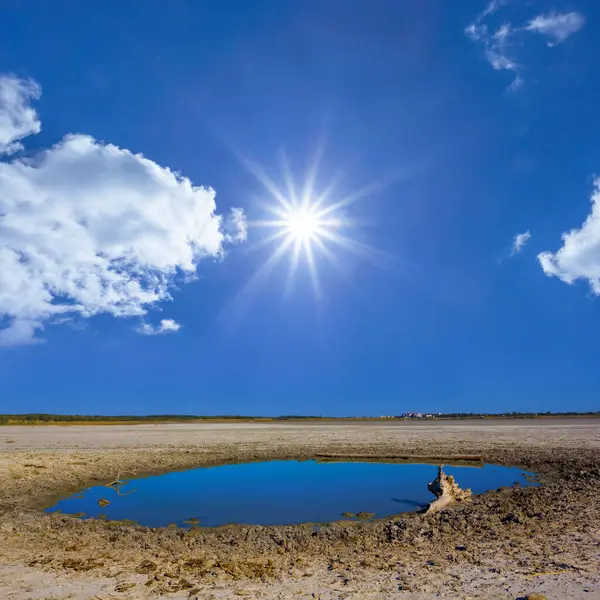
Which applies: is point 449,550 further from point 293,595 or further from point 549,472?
point 549,472

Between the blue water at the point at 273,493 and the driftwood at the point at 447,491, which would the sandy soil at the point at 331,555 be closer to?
the driftwood at the point at 447,491

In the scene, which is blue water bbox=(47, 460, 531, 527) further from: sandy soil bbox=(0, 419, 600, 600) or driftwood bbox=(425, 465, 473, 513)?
sandy soil bbox=(0, 419, 600, 600)

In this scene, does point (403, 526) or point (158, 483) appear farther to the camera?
point (158, 483)

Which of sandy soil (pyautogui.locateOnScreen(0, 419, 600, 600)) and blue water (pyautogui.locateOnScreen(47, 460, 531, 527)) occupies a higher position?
sandy soil (pyautogui.locateOnScreen(0, 419, 600, 600))

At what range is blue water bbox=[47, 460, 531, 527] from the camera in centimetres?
1510

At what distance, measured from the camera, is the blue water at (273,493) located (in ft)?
49.5

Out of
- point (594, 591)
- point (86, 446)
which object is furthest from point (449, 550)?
point (86, 446)

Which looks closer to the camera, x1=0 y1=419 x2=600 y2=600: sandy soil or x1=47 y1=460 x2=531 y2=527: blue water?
x1=0 y1=419 x2=600 y2=600: sandy soil

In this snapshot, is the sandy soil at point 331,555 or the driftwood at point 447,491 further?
the driftwood at point 447,491

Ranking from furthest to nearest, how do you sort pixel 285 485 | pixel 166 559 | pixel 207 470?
pixel 207 470 < pixel 285 485 < pixel 166 559

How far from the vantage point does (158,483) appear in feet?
71.1

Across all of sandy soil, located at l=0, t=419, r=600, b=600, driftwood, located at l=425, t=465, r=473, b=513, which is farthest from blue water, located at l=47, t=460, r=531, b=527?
sandy soil, located at l=0, t=419, r=600, b=600

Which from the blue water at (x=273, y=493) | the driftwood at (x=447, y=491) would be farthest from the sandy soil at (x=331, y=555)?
the blue water at (x=273, y=493)

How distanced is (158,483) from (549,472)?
19558 mm
